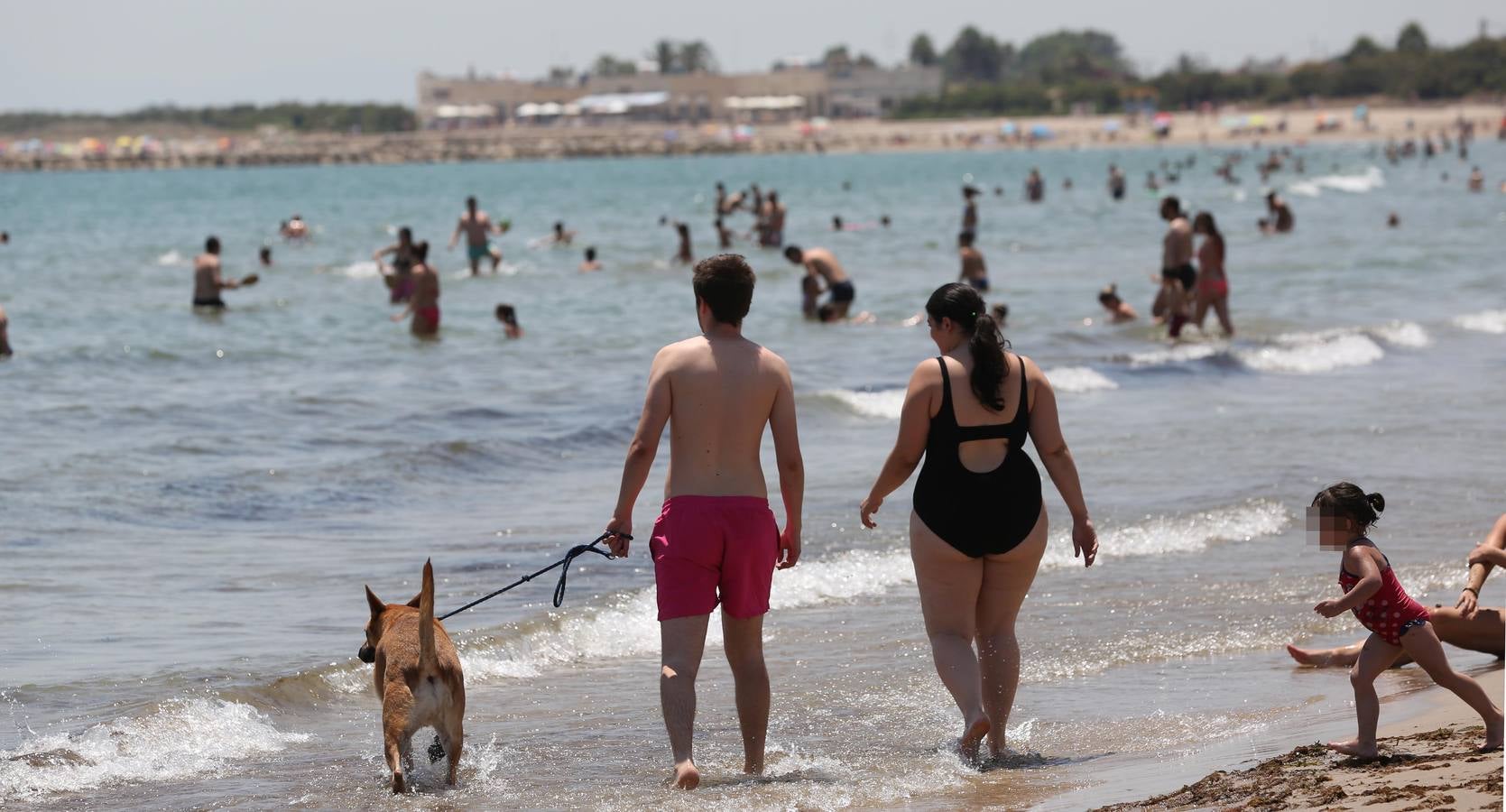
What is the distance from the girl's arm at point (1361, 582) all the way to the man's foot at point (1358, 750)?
39 centimetres

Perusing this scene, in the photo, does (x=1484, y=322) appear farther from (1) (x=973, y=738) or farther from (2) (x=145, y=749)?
(2) (x=145, y=749)

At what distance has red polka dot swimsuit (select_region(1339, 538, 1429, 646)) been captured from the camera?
16.7 feet

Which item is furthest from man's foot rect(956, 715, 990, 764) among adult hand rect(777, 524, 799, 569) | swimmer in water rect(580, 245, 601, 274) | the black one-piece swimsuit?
swimmer in water rect(580, 245, 601, 274)

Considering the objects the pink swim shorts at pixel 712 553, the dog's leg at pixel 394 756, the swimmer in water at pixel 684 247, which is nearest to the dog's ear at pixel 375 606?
the dog's leg at pixel 394 756

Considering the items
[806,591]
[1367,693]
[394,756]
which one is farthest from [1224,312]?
[394,756]

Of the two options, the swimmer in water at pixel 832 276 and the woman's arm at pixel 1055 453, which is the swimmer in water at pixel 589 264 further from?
the woman's arm at pixel 1055 453

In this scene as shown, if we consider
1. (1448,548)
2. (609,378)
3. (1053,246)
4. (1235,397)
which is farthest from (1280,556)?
(1053,246)

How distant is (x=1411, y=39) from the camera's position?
159m

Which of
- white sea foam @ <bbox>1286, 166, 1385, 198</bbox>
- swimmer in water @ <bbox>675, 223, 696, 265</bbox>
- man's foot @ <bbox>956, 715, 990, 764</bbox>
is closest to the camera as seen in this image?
man's foot @ <bbox>956, 715, 990, 764</bbox>

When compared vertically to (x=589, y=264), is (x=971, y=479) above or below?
above

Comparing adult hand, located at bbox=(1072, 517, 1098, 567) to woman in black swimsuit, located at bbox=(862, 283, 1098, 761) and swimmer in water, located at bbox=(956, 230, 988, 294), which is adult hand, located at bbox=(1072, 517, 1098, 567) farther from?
swimmer in water, located at bbox=(956, 230, 988, 294)

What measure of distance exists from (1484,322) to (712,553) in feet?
56.7

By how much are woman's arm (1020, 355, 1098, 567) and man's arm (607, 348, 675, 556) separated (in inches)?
45.3

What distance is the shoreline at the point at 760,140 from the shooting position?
12269 centimetres
